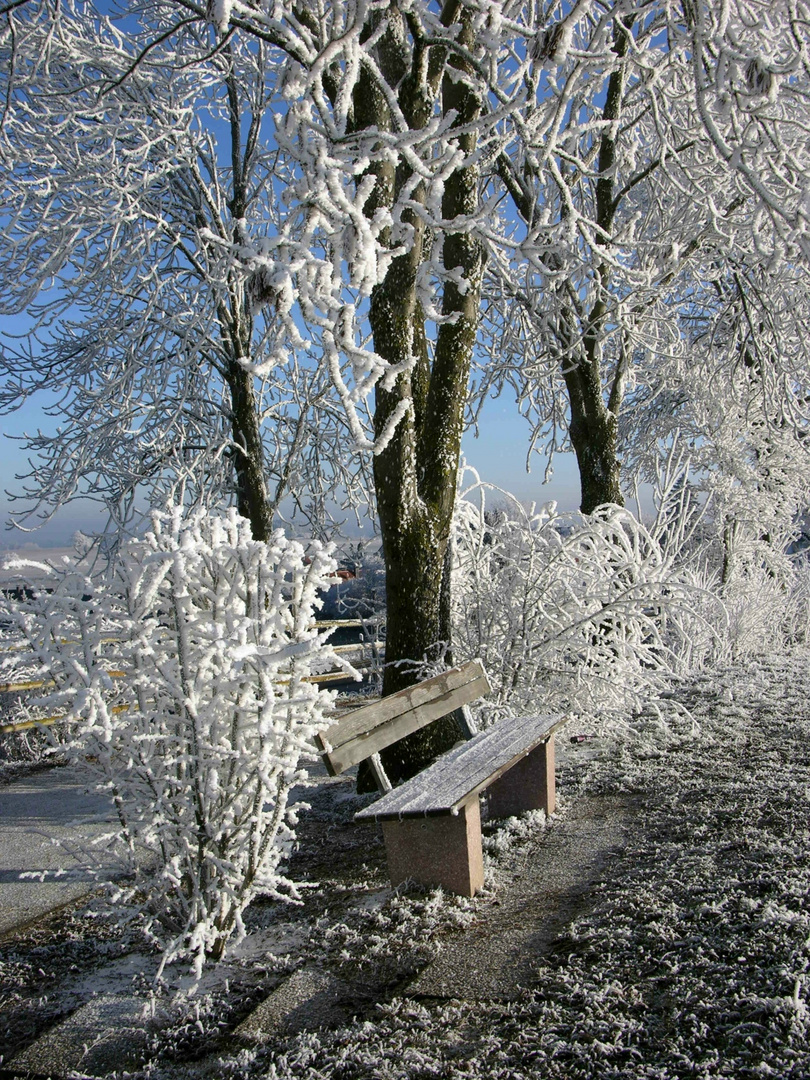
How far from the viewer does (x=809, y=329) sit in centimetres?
604

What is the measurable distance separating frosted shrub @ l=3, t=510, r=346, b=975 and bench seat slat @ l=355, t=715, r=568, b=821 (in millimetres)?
415

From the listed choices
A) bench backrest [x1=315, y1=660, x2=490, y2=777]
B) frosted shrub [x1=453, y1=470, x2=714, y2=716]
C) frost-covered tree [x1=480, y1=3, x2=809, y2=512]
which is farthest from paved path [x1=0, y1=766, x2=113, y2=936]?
frost-covered tree [x1=480, y1=3, x2=809, y2=512]

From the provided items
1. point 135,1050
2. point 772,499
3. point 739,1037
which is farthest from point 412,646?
point 772,499

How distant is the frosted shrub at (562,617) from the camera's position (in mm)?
5098

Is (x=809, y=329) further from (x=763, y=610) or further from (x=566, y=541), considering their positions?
(x=763, y=610)

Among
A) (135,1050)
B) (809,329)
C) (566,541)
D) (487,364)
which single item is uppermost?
(487,364)

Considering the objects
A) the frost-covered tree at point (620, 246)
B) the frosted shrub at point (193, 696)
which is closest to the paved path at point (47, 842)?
the frosted shrub at point (193, 696)

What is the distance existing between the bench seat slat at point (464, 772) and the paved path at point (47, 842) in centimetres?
107

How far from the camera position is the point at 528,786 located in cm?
419

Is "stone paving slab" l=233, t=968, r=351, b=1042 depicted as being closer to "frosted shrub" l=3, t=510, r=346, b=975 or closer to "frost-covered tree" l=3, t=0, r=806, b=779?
"frosted shrub" l=3, t=510, r=346, b=975

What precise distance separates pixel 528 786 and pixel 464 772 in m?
0.93

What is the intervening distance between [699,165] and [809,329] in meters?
1.56

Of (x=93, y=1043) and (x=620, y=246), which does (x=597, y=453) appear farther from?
(x=93, y=1043)

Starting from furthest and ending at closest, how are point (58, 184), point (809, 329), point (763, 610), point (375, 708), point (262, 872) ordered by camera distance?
point (763, 610) → point (58, 184) → point (809, 329) → point (375, 708) → point (262, 872)
